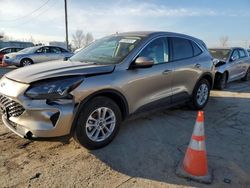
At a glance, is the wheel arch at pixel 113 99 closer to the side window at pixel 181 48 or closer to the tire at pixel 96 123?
the tire at pixel 96 123

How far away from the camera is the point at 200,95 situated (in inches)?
238

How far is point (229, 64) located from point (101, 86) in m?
7.08

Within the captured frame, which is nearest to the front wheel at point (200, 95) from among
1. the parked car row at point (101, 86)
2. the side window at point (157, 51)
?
the parked car row at point (101, 86)

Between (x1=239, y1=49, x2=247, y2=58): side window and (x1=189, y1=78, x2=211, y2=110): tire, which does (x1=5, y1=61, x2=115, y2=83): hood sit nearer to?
(x1=189, y1=78, x2=211, y2=110): tire

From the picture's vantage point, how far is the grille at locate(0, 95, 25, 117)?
329 cm

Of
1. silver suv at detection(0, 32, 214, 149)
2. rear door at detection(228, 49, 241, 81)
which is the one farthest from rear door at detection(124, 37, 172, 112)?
rear door at detection(228, 49, 241, 81)

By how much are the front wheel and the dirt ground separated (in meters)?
0.86

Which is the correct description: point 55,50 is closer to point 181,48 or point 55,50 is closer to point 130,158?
point 181,48

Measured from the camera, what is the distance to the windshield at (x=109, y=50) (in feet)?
13.7

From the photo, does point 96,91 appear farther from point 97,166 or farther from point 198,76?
point 198,76

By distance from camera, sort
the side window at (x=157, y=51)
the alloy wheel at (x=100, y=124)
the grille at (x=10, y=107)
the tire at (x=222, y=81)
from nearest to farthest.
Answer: the grille at (x=10, y=107) → the alloy wheel at (x=100, y=124) → the side window at (x=157, y=51) → the tire at (x=222, y=81)

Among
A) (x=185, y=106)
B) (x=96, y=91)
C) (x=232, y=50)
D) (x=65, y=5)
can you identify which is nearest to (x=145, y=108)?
(x=96, y=91)

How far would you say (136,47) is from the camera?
4.23 meters

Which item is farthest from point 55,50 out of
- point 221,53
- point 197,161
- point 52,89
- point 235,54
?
point 197,161
